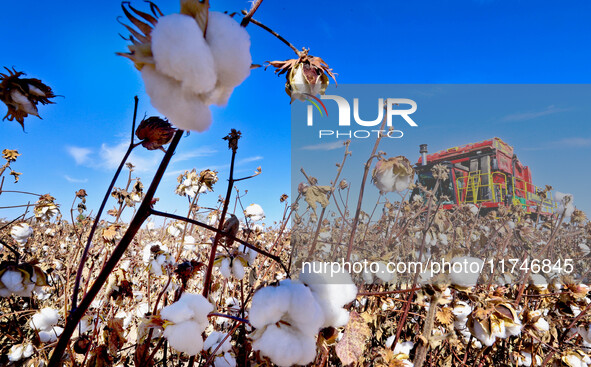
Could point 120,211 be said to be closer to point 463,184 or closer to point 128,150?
point 128,150

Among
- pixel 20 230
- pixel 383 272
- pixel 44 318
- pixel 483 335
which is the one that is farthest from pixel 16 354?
pixel 483 335

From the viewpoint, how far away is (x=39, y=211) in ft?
8.68

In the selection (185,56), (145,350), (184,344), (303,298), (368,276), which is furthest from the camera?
(368,276)

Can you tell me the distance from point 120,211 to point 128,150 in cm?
166

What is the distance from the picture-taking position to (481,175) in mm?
7754

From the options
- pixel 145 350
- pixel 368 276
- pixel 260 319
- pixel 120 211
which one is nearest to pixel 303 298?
pixel 260 319

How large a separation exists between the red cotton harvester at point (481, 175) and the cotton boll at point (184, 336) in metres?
6.78

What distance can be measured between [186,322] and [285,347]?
0.24m

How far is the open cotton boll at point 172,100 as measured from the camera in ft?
1.24

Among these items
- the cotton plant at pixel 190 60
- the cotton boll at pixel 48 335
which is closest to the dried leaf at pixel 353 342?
the cotton plant at pixel 190 60

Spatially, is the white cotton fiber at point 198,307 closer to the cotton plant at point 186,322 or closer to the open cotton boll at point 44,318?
the cotton plant at point 186,322

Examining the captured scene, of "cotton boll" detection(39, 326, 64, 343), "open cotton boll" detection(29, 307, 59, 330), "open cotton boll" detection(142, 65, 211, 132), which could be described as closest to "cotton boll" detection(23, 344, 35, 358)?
"cotton boll" detection(39, 326, 64, 343)

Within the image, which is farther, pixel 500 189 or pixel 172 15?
pixel 500 189

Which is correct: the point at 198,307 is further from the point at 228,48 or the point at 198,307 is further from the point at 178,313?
the point at 228,48
